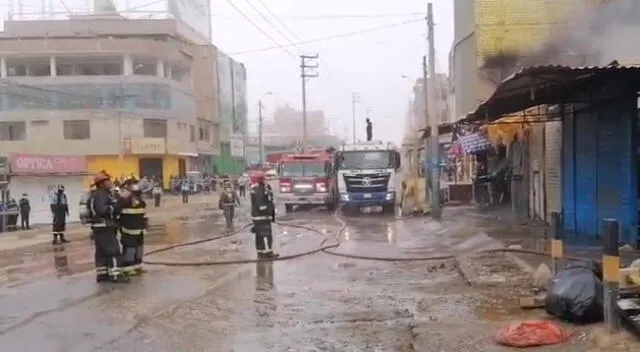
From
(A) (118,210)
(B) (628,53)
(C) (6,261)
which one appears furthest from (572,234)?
(C) (6,261)

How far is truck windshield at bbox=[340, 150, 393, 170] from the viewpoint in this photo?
95.6 feet

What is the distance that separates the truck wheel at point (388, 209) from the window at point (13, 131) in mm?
40671

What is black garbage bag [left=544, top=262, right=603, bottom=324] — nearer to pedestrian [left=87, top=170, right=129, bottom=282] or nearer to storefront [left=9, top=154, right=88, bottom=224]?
pedestrian [left=87, top=170, right=129, bottom=282]

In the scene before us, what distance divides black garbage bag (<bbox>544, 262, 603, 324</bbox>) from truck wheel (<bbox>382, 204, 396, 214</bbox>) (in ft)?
71.2

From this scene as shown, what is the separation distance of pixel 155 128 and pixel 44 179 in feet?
110

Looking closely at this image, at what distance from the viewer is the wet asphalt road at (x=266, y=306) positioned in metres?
7.41

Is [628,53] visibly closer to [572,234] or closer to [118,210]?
[572,234]

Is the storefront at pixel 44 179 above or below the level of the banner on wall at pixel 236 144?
below

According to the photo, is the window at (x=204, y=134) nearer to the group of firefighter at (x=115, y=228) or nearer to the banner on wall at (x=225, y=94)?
the banner on wall at (x=225, y=94)

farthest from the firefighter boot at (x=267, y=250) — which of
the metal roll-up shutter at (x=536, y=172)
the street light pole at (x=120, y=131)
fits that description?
the street light pole at (x=120, y=131)

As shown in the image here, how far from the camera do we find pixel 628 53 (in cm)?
1579

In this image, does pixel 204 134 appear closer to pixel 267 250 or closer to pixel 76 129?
pixel 76 129

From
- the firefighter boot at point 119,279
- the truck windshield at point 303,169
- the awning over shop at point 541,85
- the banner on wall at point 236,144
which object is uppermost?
the banner on wall at point 236,144

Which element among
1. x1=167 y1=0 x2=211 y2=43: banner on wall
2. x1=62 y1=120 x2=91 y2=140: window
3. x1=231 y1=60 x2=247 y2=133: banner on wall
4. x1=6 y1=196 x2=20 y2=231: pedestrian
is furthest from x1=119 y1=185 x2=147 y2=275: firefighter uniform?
x1=231 y1=60 x2=247 y2=133: banner on wall
